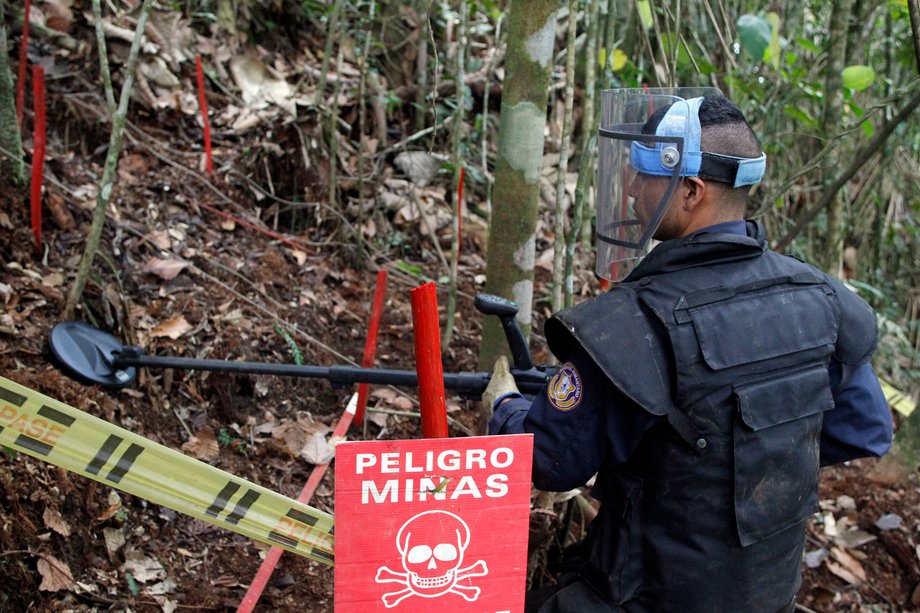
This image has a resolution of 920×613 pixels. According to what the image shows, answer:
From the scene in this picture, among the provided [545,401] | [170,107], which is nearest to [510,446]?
[545,401]

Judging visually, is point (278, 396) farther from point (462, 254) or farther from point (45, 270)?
point (462, 254)

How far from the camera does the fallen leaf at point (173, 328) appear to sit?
3766mm

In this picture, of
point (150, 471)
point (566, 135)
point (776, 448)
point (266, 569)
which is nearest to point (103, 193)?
point (266, 569)

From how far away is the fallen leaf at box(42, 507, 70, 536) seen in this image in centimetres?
274

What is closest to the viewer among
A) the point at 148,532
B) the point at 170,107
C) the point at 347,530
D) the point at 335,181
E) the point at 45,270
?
the point at 347,530

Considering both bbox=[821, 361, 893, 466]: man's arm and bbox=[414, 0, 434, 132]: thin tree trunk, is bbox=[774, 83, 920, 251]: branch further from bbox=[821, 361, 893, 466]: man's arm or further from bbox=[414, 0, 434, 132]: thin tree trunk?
bbox=[414, 0, 434, 132]: thin tree trunk

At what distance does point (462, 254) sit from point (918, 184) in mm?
4453

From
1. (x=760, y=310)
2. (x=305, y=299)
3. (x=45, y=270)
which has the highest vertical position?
(x=760, y=310)

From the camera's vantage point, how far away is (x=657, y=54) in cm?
662

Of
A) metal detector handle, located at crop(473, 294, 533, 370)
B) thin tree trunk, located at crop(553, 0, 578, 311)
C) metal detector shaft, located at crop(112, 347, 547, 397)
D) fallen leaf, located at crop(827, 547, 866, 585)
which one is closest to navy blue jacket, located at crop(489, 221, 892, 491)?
metal detector handle, located at crop(473, 294, 533, 370)

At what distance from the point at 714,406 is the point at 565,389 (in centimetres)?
36

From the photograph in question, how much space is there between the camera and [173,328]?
12.6 ft

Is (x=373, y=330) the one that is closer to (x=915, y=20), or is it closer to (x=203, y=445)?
(x=203, y=445)

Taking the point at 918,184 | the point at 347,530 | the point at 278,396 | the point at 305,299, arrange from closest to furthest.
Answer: the point at 347,530
the point at 278,396
the point at 305,299
the point at 918,184
